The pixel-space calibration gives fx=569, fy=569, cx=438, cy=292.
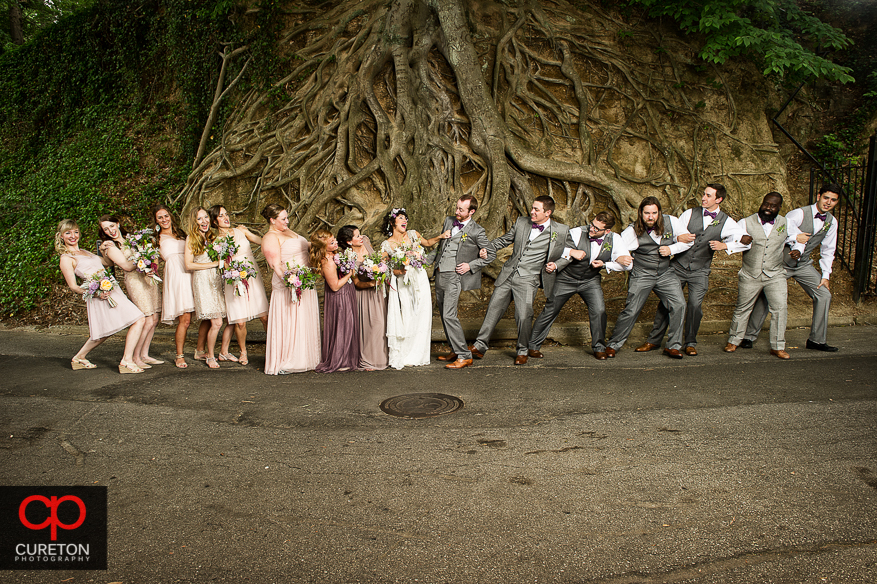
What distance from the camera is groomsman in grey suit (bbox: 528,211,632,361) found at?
7.78 metres

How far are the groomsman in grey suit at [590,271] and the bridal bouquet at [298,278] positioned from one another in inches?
123

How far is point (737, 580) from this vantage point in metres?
2.95

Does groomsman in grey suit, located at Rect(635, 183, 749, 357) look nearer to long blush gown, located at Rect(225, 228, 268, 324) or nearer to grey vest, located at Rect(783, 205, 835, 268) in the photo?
grey vest, located at Rect(783, 205, 835, 268)

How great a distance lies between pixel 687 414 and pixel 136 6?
61.2ft

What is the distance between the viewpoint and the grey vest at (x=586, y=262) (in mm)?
7836

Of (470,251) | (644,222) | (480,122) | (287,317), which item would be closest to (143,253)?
(287,317)

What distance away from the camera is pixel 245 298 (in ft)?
25.5

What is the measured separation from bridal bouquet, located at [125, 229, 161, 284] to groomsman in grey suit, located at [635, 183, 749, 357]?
7.06m

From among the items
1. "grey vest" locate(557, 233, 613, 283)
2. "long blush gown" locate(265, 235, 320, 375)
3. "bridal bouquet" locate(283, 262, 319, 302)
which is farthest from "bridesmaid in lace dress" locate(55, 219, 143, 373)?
"grey vest" locate(557, 233, 613, 283)

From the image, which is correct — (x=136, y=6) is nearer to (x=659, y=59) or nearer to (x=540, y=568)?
(x=659, y=59)

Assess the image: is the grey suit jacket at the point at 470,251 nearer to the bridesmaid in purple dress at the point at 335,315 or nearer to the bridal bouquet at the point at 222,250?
the bridesmaid in purple dress at the point at 335,315

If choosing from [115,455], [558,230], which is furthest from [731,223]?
[115,455]

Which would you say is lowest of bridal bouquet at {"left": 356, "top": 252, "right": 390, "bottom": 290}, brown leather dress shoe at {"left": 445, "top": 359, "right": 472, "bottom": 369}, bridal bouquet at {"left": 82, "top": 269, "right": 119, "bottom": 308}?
brown leather dress shoe at {"left": 445, "top": 359, "right": 472, "bottom": 369}

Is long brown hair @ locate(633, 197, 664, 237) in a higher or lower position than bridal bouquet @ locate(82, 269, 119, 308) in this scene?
higher
